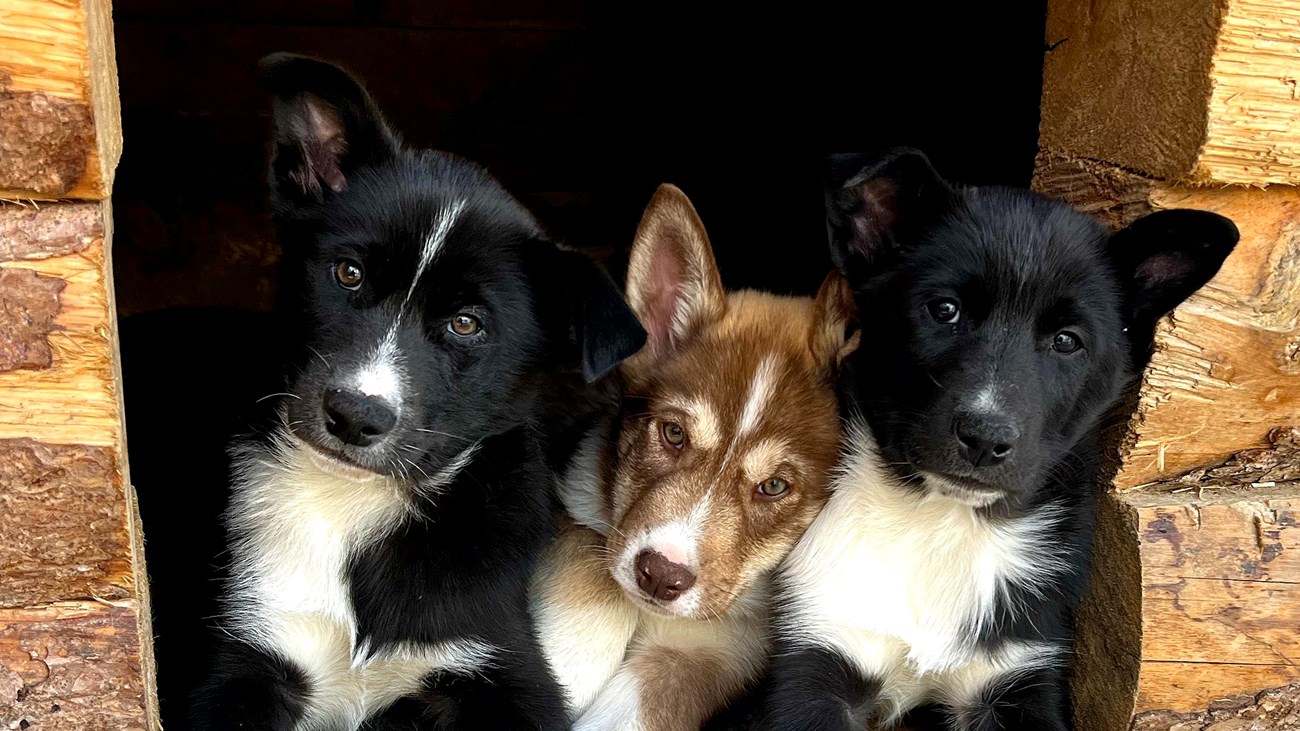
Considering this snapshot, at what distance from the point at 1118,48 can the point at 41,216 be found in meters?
2.36

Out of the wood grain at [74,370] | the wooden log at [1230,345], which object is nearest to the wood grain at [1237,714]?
the wooden log at [1230,345]

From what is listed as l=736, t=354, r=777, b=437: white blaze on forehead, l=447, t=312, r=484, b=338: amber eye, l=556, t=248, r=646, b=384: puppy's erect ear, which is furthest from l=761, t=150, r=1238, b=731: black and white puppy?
l=447, t=312, r=484, b=338: amber eye

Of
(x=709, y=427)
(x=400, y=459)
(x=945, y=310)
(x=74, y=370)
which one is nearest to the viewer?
(x=74, y=370)

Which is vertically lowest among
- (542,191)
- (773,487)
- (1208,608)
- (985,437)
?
(542,191)

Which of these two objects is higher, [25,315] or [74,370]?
[25,315]

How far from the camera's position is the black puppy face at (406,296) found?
8.23ft

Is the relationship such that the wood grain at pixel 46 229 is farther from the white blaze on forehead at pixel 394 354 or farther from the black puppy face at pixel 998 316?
the black puppy face at pixel 998 316

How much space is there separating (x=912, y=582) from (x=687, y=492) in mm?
580

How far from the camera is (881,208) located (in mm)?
2885

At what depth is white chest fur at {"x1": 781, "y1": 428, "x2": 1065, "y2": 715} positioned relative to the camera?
2.80 meters

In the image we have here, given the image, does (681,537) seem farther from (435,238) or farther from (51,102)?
(51,102)

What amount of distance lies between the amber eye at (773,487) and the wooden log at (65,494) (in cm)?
146

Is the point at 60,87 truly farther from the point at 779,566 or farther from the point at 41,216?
the point at 779,566

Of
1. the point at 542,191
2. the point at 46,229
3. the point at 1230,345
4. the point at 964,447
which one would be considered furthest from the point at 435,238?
the point at 542,191
